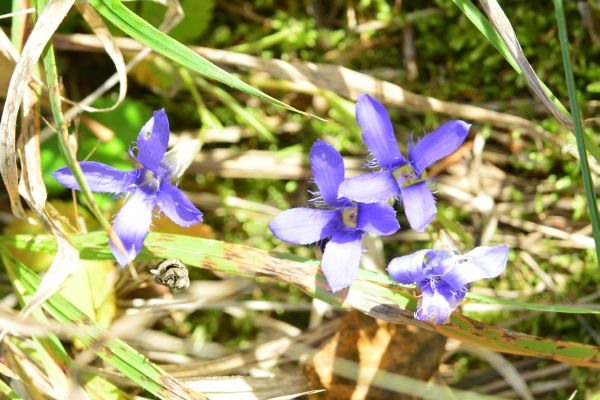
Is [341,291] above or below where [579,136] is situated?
below

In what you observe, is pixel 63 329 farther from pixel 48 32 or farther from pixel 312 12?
pixel 312 12

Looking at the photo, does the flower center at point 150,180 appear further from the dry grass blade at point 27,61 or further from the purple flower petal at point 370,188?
the purple flower petal at point 370,188

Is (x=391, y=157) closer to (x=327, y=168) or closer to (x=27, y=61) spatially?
(x=327, y=168)

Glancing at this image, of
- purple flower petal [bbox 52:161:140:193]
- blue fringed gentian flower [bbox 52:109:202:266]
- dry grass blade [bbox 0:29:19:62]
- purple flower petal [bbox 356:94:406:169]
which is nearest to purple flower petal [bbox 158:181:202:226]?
blue fringed gentian flower [bbox 52:109:202:266]

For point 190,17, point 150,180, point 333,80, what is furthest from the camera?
point 190,17

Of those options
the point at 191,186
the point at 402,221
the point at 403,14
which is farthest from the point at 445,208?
the point at 191,186

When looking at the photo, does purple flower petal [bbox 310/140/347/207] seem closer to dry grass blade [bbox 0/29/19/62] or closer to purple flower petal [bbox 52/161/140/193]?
purple flower petal [bbox 52/161/140/193]

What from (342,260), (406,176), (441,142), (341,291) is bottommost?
(341,291)

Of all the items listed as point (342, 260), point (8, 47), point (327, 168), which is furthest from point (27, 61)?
point (342, 260)
